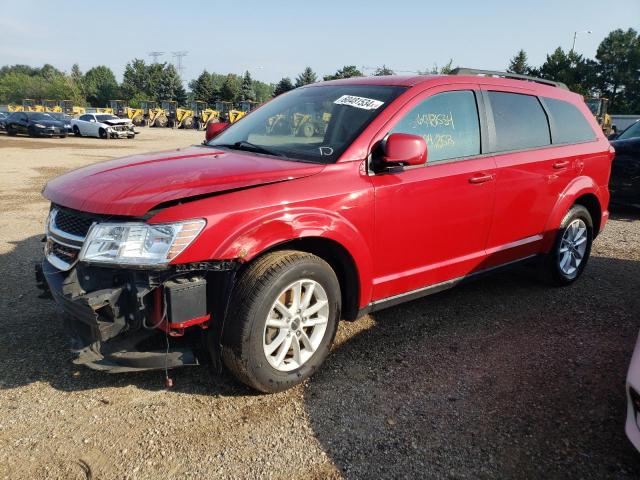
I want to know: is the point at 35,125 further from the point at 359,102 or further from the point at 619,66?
the point at 619,66

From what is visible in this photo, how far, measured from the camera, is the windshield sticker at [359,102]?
3.29 m

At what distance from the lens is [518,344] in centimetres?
→ 362

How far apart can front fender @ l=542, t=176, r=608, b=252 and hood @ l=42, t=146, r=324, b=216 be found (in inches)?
98.0

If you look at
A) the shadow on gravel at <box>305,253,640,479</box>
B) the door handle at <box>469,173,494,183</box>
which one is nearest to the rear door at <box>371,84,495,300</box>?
the door handle at <box>469,173,494,183</box>

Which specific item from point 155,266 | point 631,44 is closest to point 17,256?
point 155,266

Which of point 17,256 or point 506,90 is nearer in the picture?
point 506,90

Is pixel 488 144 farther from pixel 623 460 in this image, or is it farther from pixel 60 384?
pixel 60 384

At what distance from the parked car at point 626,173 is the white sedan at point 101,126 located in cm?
2758

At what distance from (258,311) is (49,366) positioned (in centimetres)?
153

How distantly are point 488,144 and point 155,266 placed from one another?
103 inches

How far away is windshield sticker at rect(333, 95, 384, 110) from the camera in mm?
3289

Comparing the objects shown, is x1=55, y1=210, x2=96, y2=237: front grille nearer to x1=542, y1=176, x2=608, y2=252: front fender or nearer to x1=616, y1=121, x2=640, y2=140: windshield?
x1=542, y1=176, x2=608, y2=252: front fender

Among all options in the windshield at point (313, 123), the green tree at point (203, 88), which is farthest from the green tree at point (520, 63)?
the windshield at point (313, 123)

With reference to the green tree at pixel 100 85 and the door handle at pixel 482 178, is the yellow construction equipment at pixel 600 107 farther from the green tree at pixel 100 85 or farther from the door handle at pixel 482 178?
the green tree at pixel 100 85
